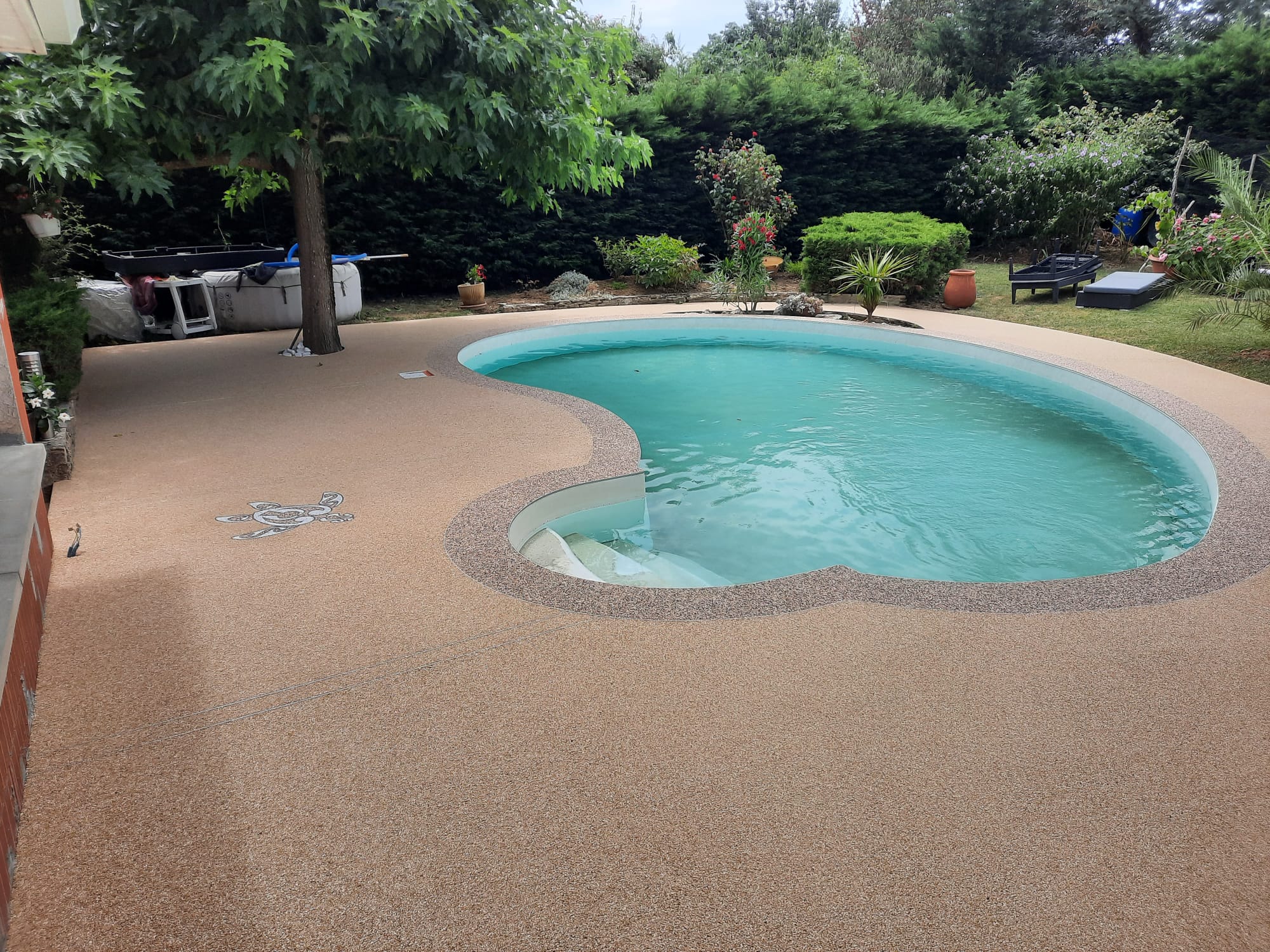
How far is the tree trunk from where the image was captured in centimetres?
834

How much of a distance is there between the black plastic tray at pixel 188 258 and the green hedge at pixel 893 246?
766cm

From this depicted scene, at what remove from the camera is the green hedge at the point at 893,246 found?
11.7m

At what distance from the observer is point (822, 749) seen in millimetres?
2520

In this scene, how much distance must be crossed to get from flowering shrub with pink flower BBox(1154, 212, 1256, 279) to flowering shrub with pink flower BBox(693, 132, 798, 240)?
5.72 m

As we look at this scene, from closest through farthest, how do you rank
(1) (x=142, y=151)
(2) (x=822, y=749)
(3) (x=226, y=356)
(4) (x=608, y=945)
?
(4) (x=608, y=945), (2) (x=822, y=749), (1) (x=142, y=151), (3) (x=226, y=356)

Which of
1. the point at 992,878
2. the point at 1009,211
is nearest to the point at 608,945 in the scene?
the point at 992,878

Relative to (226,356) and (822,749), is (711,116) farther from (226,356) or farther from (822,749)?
(822,749)

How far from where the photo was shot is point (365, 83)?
688 cm

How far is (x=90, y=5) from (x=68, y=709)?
5.65 m

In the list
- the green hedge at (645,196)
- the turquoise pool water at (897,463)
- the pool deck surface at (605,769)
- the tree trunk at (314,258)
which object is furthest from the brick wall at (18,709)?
the green hedge at (645,196)

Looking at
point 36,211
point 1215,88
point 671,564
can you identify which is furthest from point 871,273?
point 1215,88

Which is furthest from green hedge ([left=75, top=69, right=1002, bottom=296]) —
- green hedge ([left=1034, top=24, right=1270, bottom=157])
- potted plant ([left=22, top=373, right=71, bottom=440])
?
potted plant ([left=22, top=373, right=71, bottom=440])

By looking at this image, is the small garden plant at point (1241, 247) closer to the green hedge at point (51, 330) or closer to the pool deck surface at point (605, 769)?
the pool deck surface at point (605, 769)

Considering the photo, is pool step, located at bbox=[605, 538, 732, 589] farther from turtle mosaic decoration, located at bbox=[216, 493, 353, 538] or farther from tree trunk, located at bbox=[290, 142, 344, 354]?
tree trunk, located at bbox=[290, 142, 344, 354]
